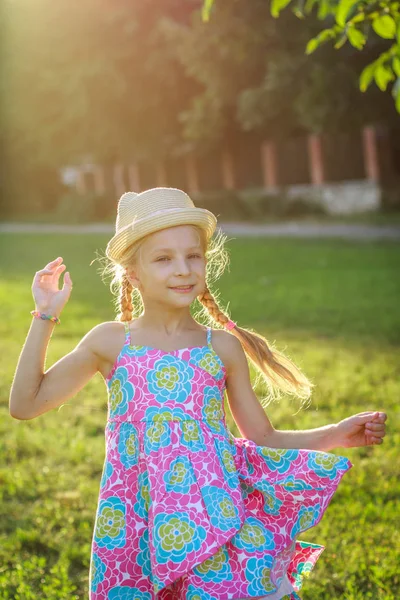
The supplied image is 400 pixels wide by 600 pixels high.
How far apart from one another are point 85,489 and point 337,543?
1.41m

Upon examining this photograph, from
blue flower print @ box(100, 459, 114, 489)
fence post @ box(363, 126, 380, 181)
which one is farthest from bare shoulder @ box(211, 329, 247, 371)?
fence post @ box(363, 126, 380, 181)

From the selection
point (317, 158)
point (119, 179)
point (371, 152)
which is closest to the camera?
point (371, 152)

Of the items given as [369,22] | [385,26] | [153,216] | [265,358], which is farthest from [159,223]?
[369,22]

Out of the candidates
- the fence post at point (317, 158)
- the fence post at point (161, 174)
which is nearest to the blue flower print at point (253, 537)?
the fence post at point (317, 158)

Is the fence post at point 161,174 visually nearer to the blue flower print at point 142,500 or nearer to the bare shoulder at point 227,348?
the bare shoulder at point 227,348

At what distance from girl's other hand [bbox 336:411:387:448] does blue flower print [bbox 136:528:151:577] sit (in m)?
0.64

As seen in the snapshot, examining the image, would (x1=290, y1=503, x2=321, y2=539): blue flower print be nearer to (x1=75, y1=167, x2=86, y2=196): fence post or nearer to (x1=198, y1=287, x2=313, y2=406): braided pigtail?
(x1=198, y1=287, x2=313, y2=406): braided pigtail

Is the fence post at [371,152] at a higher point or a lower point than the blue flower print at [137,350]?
higher

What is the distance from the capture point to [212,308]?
3.05 metres

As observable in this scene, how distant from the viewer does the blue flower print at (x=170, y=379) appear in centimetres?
272

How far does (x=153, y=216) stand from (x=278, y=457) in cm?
79

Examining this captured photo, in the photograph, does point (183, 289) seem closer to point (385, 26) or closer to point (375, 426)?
point (375, 426)

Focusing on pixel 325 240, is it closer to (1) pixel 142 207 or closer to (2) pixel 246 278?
(2) pixel 246 278

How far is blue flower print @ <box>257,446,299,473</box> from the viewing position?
9.19ft
